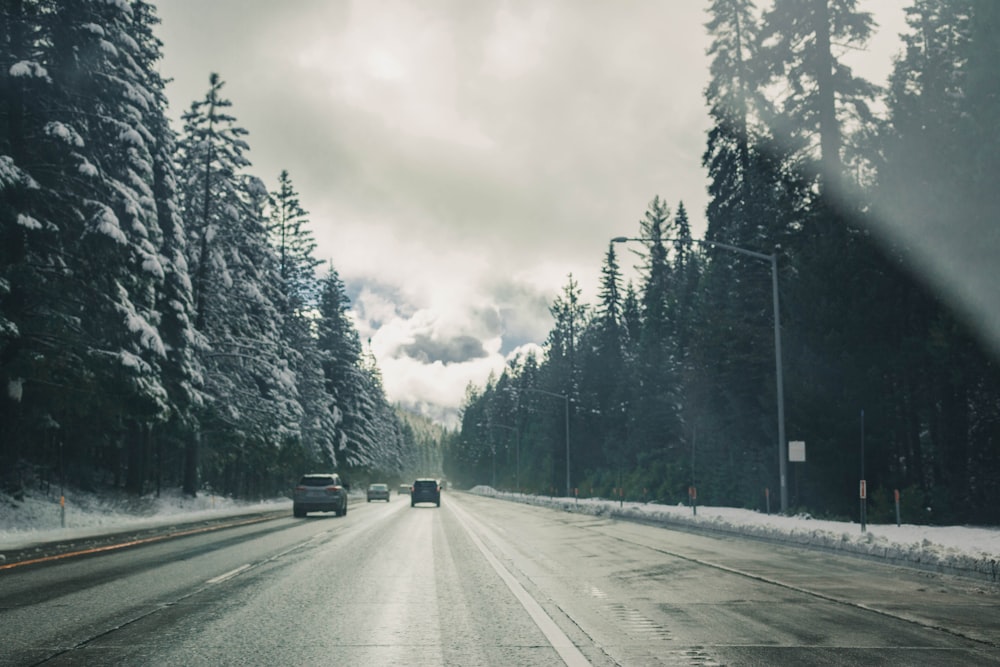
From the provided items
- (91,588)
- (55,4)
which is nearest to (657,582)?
(91,588)

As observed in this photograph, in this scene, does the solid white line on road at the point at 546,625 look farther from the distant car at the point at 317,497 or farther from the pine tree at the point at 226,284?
the pine tree at the point at 226,284

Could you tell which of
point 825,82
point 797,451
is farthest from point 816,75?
point 797,451

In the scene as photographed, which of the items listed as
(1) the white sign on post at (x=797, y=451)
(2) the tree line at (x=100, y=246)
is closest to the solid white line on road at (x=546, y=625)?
(1) the white sign on post at (x=797, y=451)

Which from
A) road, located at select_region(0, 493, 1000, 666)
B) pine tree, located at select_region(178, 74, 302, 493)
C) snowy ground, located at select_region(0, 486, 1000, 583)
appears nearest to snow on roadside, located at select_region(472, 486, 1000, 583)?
snowy ground, located at select_region(0, 486, 1000, 583)

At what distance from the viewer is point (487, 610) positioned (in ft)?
32.2

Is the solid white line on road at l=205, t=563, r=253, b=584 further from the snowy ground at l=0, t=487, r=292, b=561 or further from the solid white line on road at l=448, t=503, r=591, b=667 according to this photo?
the snowy ground at l=0, t=487, r=292, b=561

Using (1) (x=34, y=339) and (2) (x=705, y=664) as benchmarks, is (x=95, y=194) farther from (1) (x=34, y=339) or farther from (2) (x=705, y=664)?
(2) (x=705, y=664)

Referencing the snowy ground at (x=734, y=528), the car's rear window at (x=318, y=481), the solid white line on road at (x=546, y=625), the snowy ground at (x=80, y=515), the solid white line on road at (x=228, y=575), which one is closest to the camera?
the solid white line on road at (x=546, y=625)

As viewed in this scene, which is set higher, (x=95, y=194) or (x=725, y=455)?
(x=95, y=194)

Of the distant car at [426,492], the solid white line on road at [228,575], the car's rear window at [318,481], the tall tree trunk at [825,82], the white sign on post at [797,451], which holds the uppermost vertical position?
the tall tree trunk at [825,82]

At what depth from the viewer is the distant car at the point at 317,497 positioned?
3700 cm

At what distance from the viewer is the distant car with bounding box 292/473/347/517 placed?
37.0 m

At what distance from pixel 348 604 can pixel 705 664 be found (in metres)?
4.81

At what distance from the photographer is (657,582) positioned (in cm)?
1264
